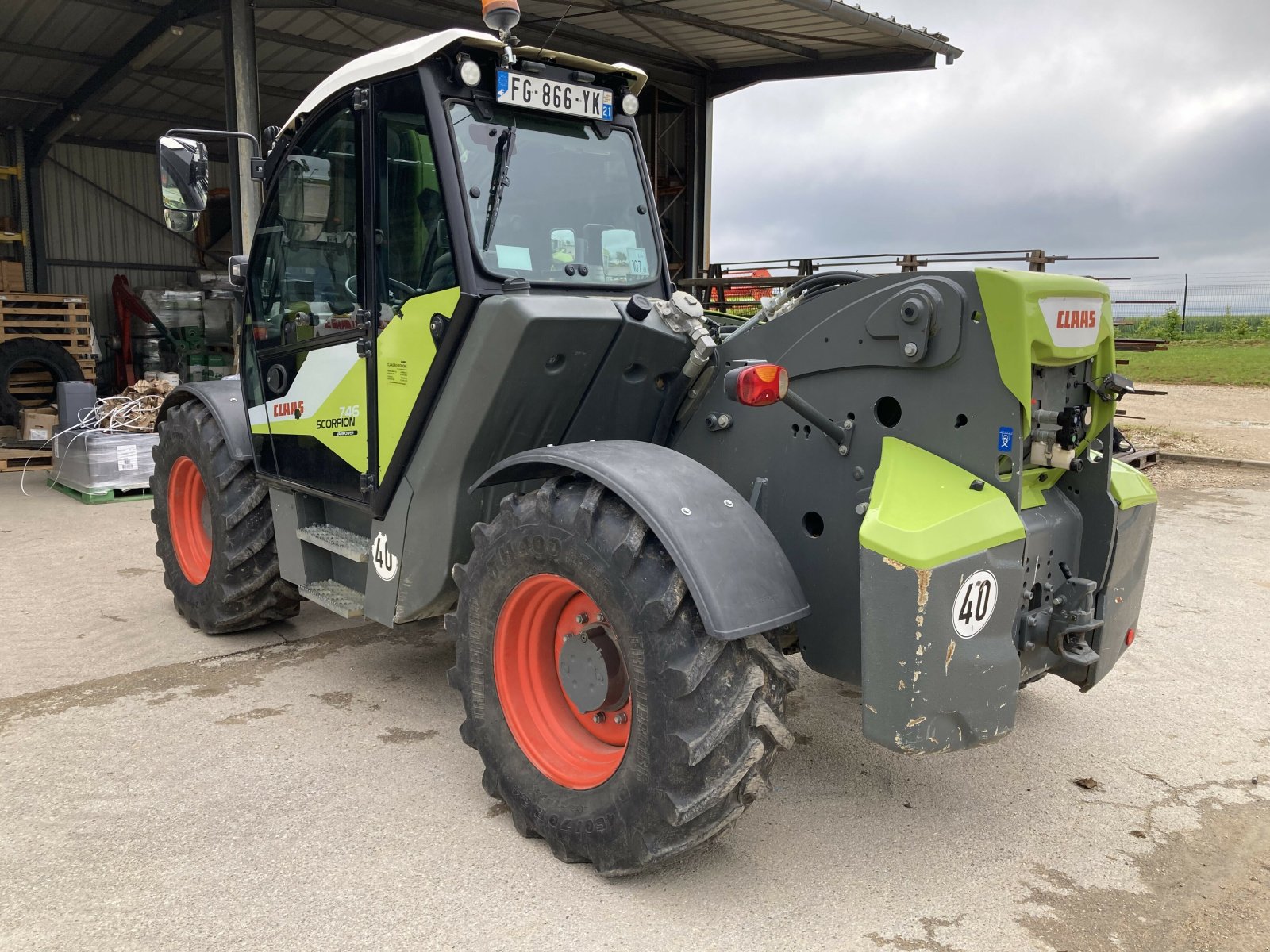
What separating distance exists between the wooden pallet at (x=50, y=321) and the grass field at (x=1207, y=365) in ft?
55.5

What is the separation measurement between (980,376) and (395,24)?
11978mm

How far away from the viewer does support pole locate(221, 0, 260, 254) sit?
9.74m

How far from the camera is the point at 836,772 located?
345 cm

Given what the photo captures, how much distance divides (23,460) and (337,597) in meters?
7.67

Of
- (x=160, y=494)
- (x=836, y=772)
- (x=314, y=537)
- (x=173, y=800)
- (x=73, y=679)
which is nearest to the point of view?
(x=173, y=800)

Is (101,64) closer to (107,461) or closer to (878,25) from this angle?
(107,461)

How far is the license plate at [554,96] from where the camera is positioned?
3.27m

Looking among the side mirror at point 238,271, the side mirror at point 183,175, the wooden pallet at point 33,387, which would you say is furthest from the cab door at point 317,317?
the wooden pallet at point 33,387

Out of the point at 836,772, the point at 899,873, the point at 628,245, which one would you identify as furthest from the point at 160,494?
the point at 899,873

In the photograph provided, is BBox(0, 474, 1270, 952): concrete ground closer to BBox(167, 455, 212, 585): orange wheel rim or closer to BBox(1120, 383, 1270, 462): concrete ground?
BBox(167, 455, 212, 585): orange wheel rim

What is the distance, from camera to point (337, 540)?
13.0 feet

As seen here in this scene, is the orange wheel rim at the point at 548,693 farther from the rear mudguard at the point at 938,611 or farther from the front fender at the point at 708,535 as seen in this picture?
the rear mudguard at the point at 938,611

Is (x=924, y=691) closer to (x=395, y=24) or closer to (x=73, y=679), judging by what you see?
(x=73, y=679)

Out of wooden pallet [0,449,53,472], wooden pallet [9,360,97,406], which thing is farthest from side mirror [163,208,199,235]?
wooden pallet [9,360,97,406]
